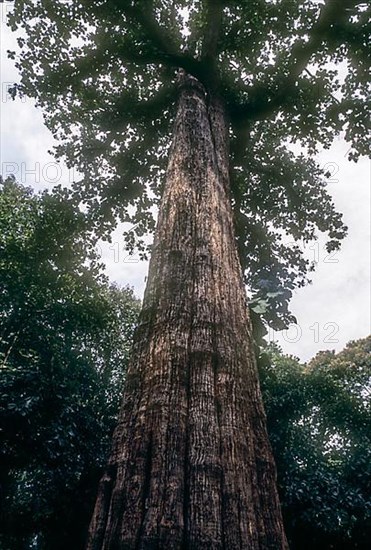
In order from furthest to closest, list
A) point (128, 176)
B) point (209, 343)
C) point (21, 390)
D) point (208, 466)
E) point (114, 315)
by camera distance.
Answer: point (114, 315)
point (128, 176)
point (21, 390)
point (209, 343)
point (208, 466)

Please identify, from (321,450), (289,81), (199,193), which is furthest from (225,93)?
(321,450)

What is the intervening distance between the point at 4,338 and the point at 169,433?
34.7 feet

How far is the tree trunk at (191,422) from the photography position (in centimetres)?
165

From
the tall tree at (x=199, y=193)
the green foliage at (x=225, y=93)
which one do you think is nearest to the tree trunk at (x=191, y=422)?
the tall tree at (x=199, y=193)

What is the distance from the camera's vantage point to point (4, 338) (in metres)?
11.2

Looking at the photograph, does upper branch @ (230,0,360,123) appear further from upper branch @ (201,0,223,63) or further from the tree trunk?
the tree trunk

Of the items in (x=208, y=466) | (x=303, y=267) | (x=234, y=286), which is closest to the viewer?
(x=208, y=466)

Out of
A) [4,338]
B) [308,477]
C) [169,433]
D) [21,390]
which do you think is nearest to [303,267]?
[308,477]

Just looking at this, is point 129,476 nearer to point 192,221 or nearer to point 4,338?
point 192,221

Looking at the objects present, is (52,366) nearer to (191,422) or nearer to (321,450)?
(321,450)

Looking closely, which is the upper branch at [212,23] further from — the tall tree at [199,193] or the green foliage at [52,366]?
the green foliage at [52,366]

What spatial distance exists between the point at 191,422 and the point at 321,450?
406 inches

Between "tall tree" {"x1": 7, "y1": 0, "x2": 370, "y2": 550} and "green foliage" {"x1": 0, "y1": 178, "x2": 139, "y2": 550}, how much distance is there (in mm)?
2524

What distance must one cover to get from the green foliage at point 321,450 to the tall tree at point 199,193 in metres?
2.56
